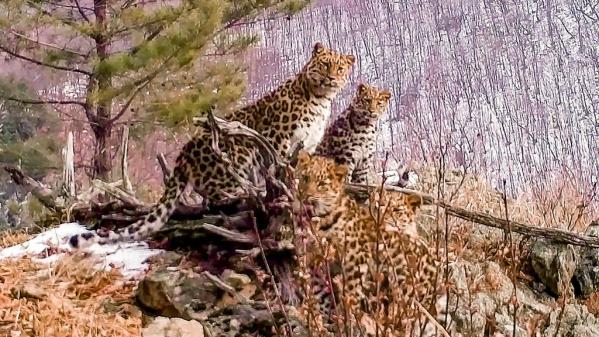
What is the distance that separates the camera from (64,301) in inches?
82.3

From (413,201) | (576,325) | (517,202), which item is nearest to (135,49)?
(517,202)

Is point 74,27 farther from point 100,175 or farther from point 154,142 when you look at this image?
point 154,142

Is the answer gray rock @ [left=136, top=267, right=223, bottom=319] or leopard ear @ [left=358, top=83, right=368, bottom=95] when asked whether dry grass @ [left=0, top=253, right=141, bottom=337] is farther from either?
leopard ear @ [left=358, top=83, right=368, bottom=95]

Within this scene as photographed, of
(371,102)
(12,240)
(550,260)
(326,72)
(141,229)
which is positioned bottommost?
(550,260)

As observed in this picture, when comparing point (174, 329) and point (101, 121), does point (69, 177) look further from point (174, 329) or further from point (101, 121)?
point (101, 121)

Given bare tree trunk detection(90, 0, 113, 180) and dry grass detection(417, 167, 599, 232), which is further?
bare tree trunk detection(90, 0, 113, 180)

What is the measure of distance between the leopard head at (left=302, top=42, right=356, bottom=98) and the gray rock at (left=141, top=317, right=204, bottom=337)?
3.78 ft

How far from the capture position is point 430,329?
6.81 ft

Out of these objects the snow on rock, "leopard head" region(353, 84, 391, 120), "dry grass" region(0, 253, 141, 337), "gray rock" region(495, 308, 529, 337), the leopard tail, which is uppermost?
"leopard head" region(353, 84, 391, 120)

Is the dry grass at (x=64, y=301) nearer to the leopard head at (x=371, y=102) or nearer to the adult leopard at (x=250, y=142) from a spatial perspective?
the adult leopard at (x=250, y=142)

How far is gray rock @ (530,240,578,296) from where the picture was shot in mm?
2979

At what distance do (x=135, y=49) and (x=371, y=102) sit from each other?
2491mm

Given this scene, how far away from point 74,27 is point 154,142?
1.61 m

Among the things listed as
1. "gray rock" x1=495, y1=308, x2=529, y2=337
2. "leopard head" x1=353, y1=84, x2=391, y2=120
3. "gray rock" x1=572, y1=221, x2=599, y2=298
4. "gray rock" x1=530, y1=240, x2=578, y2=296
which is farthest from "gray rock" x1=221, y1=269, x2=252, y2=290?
"gray rock" x1=572, y1=221, x2=599, y2=298
